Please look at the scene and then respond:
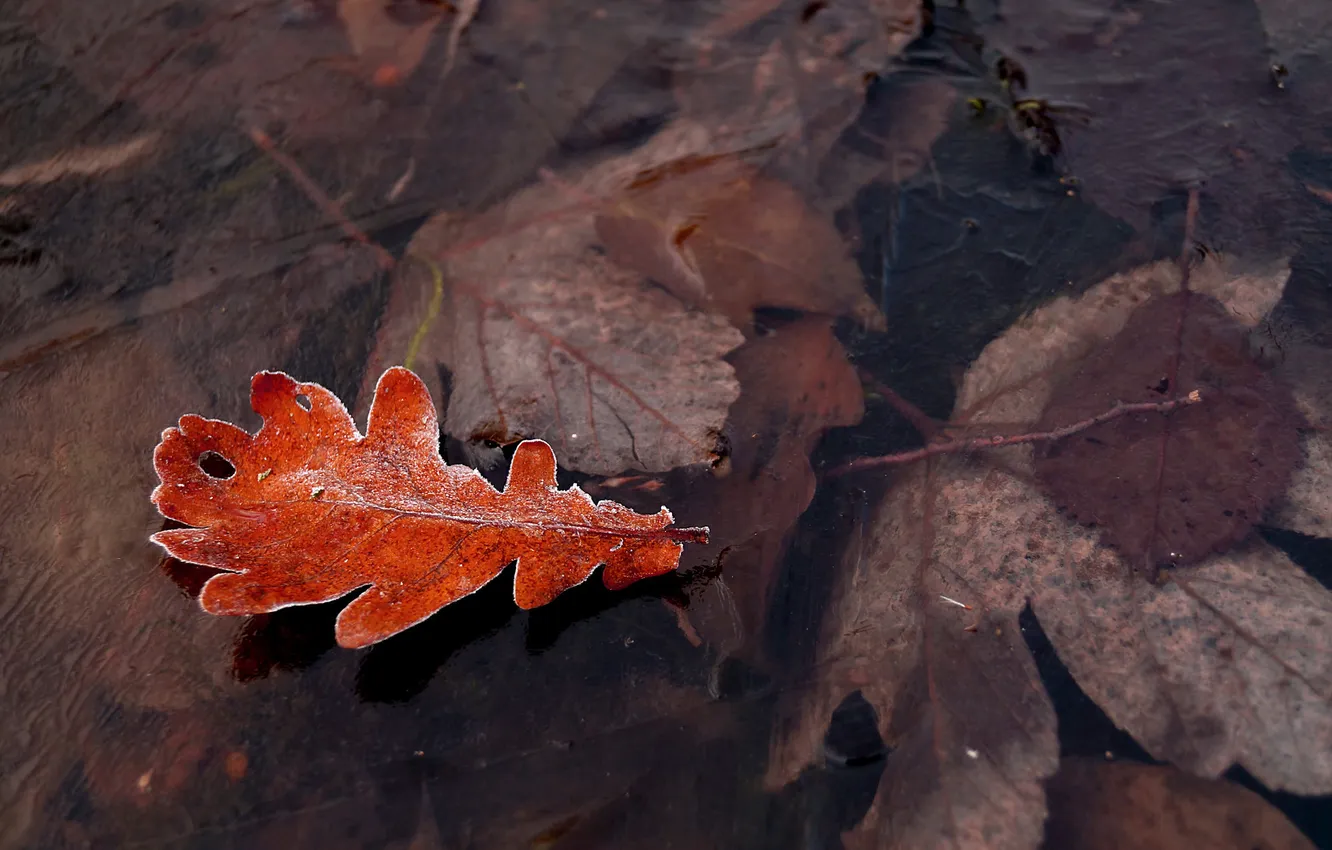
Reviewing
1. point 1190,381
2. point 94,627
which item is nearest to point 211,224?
point 94,627

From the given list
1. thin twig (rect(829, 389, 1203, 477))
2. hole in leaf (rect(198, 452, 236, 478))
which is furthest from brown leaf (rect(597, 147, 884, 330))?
hole in leaf (rect(198, 452, 236, 478))

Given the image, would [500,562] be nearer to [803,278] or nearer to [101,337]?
[803,278]

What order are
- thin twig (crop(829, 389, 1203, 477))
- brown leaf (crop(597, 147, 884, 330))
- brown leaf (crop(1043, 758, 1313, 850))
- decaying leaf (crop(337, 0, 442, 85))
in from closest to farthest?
brown leaf (crop(1043, 758, 1313, 850)) < thin twig (crop(829, 389, 1203, 477)) < brown leaf (crop(597, 147, 884, 330)) < decaying leaf (crop(337, 0, 442, 85))

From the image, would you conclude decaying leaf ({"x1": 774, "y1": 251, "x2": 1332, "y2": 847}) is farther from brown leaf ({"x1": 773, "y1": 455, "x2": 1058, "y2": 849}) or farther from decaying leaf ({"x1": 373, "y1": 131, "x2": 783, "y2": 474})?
decaying leaf ({"x1": 373, "y1": 131, "x2": 783, "y2": 474})

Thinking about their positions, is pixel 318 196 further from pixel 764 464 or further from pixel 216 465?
pixel 764 464

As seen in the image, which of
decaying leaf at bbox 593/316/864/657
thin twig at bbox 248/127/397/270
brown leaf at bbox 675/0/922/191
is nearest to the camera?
decaying leaf at bbox 593/316/864/657
